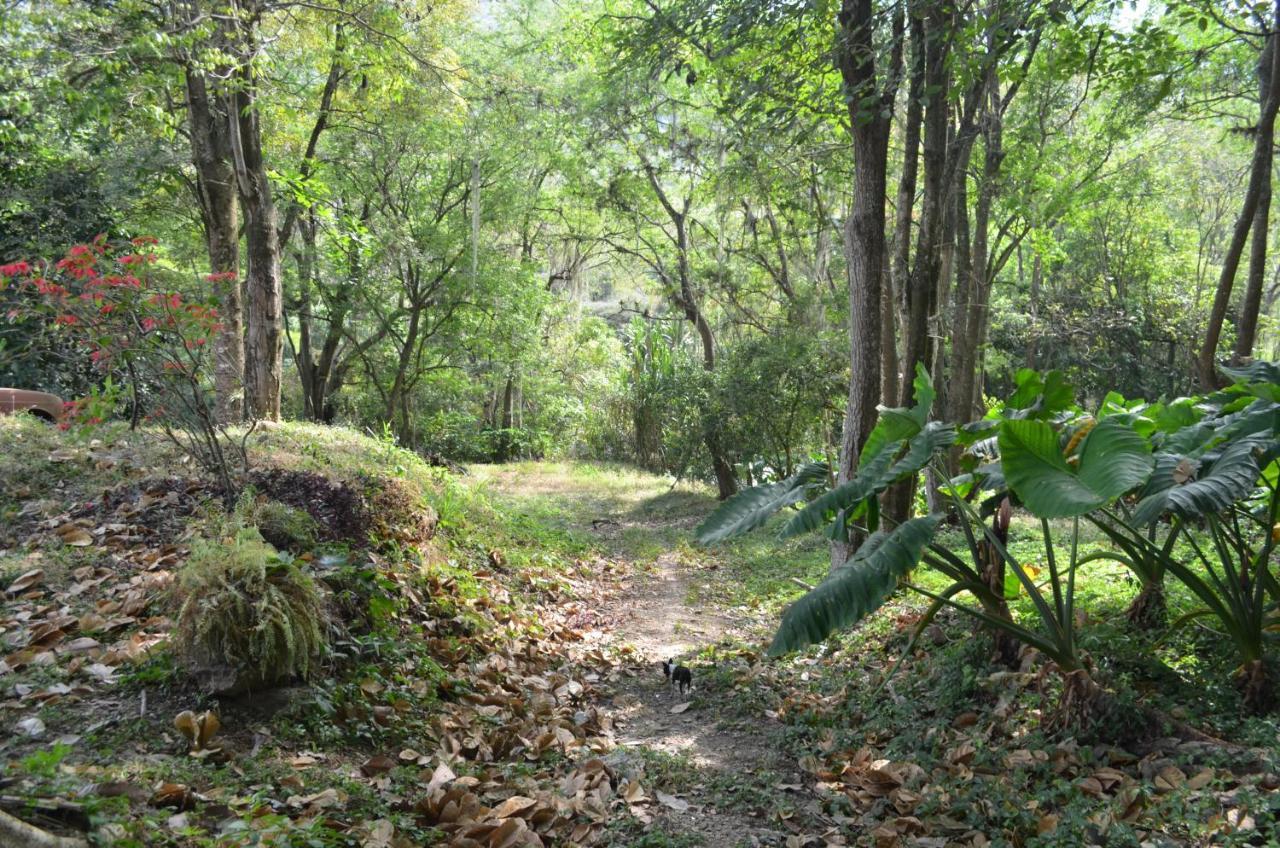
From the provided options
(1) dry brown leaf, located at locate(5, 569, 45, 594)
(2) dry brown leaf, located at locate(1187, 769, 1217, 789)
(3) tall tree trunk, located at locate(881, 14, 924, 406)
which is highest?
(3) tall tree trunk, located at locate(881, 14, 924, 406)

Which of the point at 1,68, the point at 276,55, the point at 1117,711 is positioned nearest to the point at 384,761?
the point at 1117,711

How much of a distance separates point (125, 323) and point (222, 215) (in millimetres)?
4670

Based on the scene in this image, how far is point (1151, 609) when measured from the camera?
4.89 m

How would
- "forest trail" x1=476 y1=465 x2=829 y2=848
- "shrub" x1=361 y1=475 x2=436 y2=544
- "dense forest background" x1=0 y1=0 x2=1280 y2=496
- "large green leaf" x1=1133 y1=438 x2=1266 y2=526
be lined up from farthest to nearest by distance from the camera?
"dense forest background" x1=0 y1=0 x2=1280 y2=496, "shrub" x1=361 y1=475 x2=436 y2=544, "forest trail" x1=476 y1=465 x2=829 y2=848, "large green leaf" x1=1133 y1=438 x2=1266 y2=526

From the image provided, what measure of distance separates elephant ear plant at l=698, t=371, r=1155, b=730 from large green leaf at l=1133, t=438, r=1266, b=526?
0.12m

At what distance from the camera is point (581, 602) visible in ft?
25.8

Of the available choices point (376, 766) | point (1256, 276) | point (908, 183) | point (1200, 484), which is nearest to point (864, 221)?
point (908, 183)

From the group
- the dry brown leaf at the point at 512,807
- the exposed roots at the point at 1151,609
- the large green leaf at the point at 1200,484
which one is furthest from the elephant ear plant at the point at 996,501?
the dry brown leaf at the point at 512,807

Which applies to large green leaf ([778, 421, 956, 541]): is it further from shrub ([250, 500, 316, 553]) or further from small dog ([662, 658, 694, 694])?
shrub ([250, 500, 316, 553])

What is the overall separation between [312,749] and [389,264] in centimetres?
1495

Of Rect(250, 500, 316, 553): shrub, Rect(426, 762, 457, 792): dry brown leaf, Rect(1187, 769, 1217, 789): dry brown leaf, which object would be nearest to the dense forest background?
Rect(250, 500, 316, 553): shrub

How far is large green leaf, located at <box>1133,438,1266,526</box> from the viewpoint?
3143mm

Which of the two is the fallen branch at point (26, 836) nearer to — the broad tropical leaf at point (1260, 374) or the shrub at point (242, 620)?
the shrub at point (242, 620)

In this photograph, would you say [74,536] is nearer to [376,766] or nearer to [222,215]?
[376,766]
